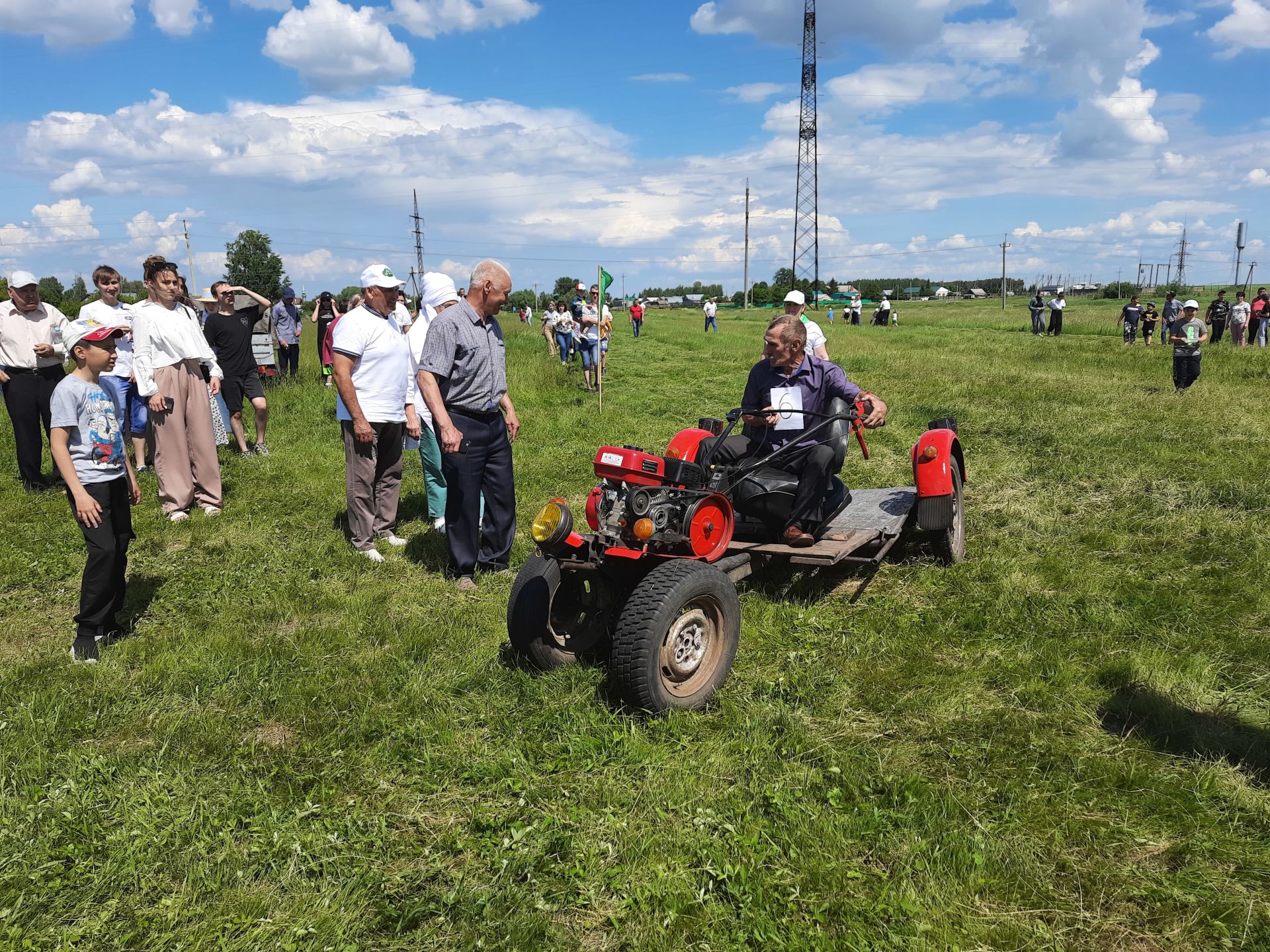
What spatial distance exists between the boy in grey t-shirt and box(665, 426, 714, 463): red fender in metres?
3.30

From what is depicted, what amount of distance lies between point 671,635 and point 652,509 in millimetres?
707

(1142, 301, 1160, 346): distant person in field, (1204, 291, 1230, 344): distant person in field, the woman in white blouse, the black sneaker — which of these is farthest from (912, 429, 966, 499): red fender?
(1204, 291, 1230, 344): distant person in field

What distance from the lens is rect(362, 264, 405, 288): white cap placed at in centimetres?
613

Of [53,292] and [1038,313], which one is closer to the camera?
[1038,313]

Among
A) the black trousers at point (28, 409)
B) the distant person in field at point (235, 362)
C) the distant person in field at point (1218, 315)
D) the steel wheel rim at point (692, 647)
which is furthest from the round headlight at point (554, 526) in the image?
the distant person in field at point (1218, 315)

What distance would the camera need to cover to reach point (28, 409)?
8258 millimetres

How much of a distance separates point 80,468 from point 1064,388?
1433 cm

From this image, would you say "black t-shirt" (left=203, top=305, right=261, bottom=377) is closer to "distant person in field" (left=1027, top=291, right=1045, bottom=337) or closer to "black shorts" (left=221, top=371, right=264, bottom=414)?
"black shorts" (left=221, top=371, right=264, bottom=414)

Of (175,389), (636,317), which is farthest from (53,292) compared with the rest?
(175,389)

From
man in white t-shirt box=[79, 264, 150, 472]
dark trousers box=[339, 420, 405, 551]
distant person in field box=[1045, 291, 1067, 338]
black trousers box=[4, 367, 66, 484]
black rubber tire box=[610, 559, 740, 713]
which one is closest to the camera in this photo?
black rubber tire box=[610, 559, 740, 713]

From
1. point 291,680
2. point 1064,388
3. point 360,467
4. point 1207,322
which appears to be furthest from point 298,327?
point 1207,322

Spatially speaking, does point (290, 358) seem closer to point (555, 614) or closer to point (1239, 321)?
point (555, 614)

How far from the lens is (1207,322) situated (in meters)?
25.2

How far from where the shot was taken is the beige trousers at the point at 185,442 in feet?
24.0
